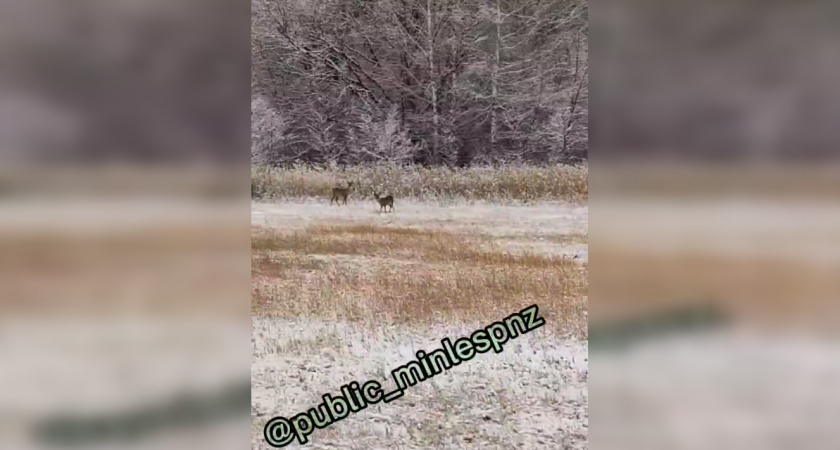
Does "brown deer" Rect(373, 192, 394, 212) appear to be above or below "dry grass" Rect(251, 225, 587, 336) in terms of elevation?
above

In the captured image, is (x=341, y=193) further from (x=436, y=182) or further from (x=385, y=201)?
(x=436, y=182)

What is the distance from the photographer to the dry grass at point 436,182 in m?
1.98

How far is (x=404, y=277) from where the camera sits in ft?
6.85
